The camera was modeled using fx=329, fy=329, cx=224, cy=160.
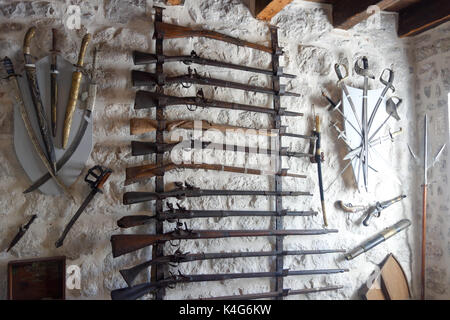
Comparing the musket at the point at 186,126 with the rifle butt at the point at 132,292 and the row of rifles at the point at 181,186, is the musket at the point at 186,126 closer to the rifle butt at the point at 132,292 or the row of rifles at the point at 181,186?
the row of rifles at the point at 181,186

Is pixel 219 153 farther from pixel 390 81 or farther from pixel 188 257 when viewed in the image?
pixel 390 81

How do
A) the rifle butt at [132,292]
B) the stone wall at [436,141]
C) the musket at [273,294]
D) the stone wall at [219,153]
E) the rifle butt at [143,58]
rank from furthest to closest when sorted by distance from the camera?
the stone wall at [436,141]
the musket at [273,294]
the rifle butt at [143,58]
the stone wall at [219,153]
the rifle butt at [132,292]

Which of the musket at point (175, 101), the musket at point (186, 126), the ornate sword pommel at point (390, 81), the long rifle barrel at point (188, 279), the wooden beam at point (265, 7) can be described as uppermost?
the wooden beam at point (265, 7)

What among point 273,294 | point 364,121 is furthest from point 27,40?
point 364,121

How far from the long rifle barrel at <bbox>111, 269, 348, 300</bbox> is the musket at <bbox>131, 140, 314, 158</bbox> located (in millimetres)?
757

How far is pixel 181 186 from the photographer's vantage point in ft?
6.58

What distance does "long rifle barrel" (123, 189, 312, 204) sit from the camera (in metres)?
1.86

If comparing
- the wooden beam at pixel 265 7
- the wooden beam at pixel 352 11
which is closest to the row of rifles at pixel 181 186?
the wooden beam at pixel 265 7

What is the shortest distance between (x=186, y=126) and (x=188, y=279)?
0.93m

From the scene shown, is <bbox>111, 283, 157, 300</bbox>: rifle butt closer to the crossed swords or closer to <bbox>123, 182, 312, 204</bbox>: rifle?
<bbox>123, 182, 312, 204</bbox>: rifle

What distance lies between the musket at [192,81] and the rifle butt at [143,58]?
61 mm

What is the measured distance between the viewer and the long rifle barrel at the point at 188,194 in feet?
6.12
